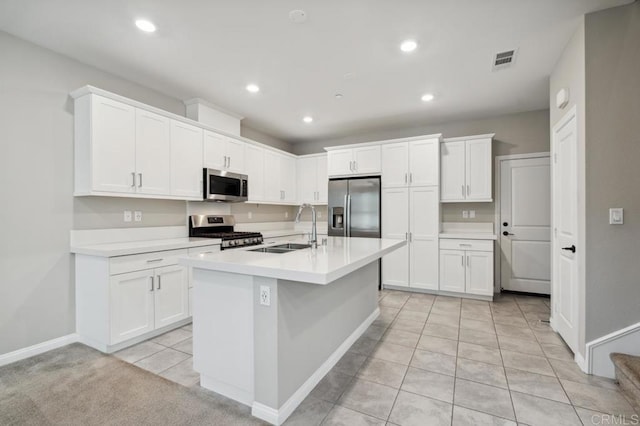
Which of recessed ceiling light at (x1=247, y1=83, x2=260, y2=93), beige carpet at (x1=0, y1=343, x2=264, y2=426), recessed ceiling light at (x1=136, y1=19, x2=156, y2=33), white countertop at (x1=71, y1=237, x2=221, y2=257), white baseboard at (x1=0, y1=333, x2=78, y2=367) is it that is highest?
recessed ceiling light at (x1=247, y1=83, x2=260, y2=93)

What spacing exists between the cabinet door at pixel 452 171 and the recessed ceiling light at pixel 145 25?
3989 mm

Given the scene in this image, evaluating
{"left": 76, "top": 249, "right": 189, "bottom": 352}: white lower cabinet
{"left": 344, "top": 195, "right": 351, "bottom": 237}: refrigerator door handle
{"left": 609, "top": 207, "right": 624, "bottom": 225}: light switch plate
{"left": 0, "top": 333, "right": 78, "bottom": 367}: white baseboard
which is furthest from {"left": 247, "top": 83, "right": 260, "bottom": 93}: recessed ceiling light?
{"left": 609, "top": 207, "right": 624, "bottom": 225}: light switch plate

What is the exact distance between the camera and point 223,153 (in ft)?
13.2

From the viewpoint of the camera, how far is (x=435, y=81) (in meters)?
3.36

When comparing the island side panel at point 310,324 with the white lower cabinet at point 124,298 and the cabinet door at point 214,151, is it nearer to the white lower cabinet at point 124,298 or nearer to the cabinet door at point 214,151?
the white lower cabinet at point 124,298

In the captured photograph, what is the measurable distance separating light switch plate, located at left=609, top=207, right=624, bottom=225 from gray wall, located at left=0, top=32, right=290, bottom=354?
14.8 ft

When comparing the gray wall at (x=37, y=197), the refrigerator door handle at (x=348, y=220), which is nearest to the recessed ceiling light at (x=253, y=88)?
the gray wall at (x=37, y=197)

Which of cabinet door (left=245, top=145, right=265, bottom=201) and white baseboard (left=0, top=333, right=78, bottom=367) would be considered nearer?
white baseboard (left=0, top=333, right=78, bottom=367)

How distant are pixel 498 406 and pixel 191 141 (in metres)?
3.89

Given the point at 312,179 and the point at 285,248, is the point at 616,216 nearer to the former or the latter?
the point at 285,248

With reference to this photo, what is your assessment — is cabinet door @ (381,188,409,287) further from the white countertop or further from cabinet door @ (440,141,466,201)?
the white countertop

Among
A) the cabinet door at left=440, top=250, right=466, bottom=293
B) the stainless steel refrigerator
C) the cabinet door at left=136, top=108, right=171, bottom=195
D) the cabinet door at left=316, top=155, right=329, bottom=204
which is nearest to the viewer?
the cabinet door at left=136, top=108, right=171, bottom=195

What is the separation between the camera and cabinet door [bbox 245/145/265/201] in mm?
4523

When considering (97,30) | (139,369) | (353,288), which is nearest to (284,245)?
(353,288)
